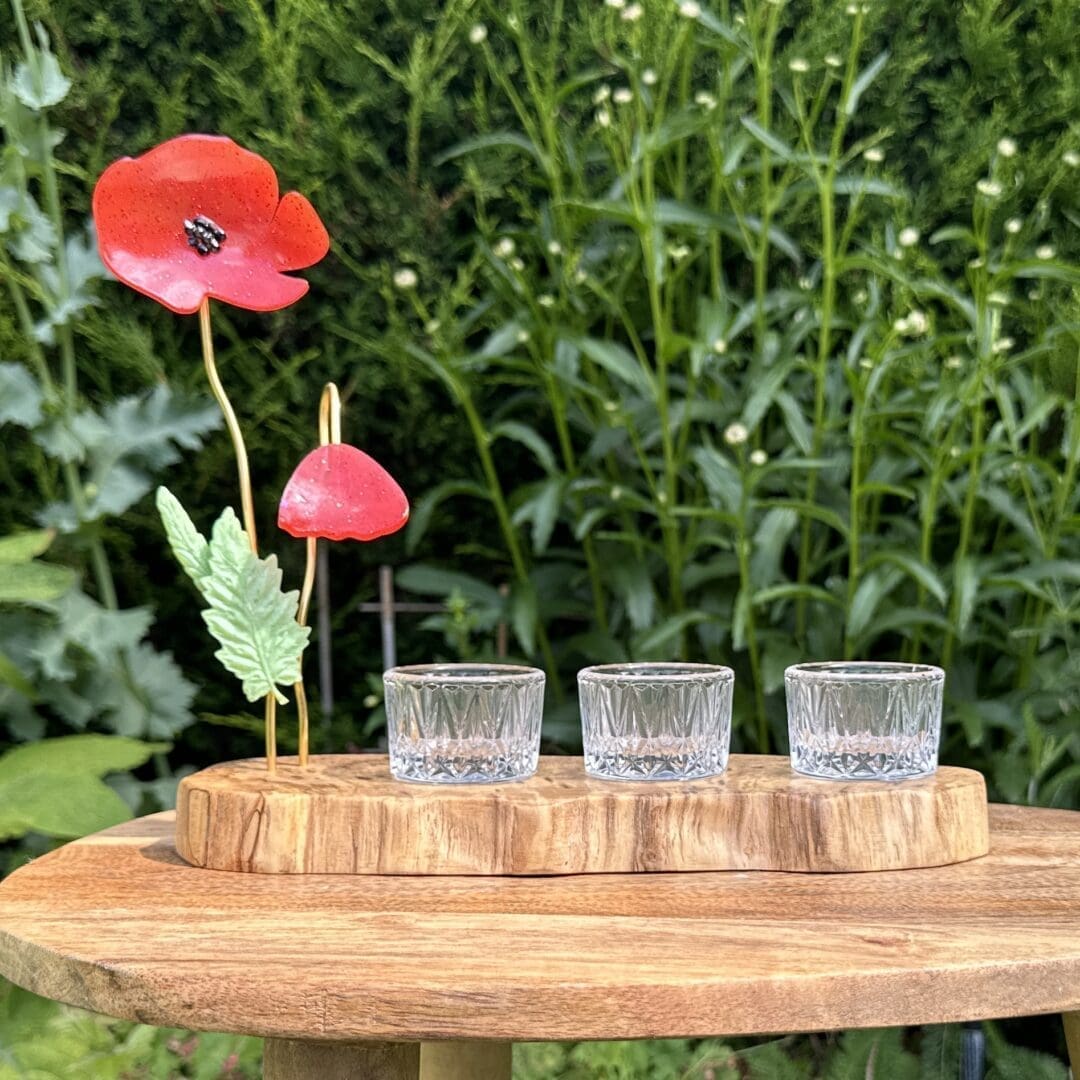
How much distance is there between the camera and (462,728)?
37.9 inches

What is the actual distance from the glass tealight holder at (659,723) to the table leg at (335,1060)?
0.27 m

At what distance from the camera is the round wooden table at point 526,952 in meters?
0.63

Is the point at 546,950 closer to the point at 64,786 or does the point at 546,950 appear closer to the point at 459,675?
the point at 459,675

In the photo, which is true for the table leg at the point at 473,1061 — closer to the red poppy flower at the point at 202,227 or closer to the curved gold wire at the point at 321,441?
the curved gold wire at the point at 321,441

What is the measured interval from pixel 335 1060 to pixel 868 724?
→ 436 mm

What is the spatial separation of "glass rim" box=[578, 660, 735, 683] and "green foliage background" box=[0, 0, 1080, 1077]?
531 millimetres

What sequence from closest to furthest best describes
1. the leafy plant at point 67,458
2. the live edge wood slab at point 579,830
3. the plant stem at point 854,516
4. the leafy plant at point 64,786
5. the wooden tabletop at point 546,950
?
1. the wooden tabletop at point 546,950
2. the live edge wood slab at point 579,830
3. the leafy plant at point 64,786
4. the plant stem at point 854,516
5. the leafy plant at point 67,458

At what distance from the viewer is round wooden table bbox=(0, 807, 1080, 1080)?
0.63 metres

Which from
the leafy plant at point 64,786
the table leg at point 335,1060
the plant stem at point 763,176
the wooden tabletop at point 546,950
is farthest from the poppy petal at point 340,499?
the plant stem at point 763,176

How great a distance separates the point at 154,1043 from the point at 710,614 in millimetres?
886

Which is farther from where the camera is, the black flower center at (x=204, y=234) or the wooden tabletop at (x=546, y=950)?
the black flower center at (x=204, y=234)

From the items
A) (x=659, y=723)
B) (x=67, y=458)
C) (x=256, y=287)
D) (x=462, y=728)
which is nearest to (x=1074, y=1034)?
(x=659, y=723)

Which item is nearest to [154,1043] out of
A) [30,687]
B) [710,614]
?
[30,687]

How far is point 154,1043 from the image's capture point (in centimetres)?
171
